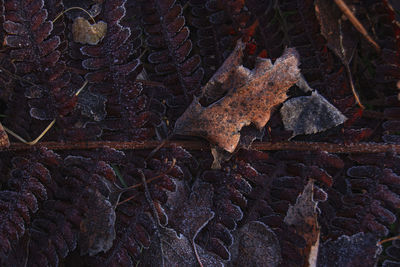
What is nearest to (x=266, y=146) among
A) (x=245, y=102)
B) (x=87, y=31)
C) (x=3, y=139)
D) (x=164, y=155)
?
(x=245, y=102)

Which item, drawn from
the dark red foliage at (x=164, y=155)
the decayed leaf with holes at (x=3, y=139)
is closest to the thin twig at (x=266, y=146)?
the dark red foliage at (x=164, y=155)

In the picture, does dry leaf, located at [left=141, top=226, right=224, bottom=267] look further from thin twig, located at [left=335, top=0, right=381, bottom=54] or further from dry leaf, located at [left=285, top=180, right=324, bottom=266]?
thin twig, located at [left=335, top=0, right=381, bottom=54]

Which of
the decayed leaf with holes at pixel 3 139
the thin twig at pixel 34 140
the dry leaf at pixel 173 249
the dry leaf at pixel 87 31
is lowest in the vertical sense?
the dry leaf at pixel 173 249

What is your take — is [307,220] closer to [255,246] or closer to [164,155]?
[255,246]

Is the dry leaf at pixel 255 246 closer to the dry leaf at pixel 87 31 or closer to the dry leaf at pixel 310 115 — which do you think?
the dry leaf at pixel 310 115

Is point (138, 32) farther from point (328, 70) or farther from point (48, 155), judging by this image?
point (328, 70)

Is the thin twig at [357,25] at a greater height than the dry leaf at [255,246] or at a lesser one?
greater
